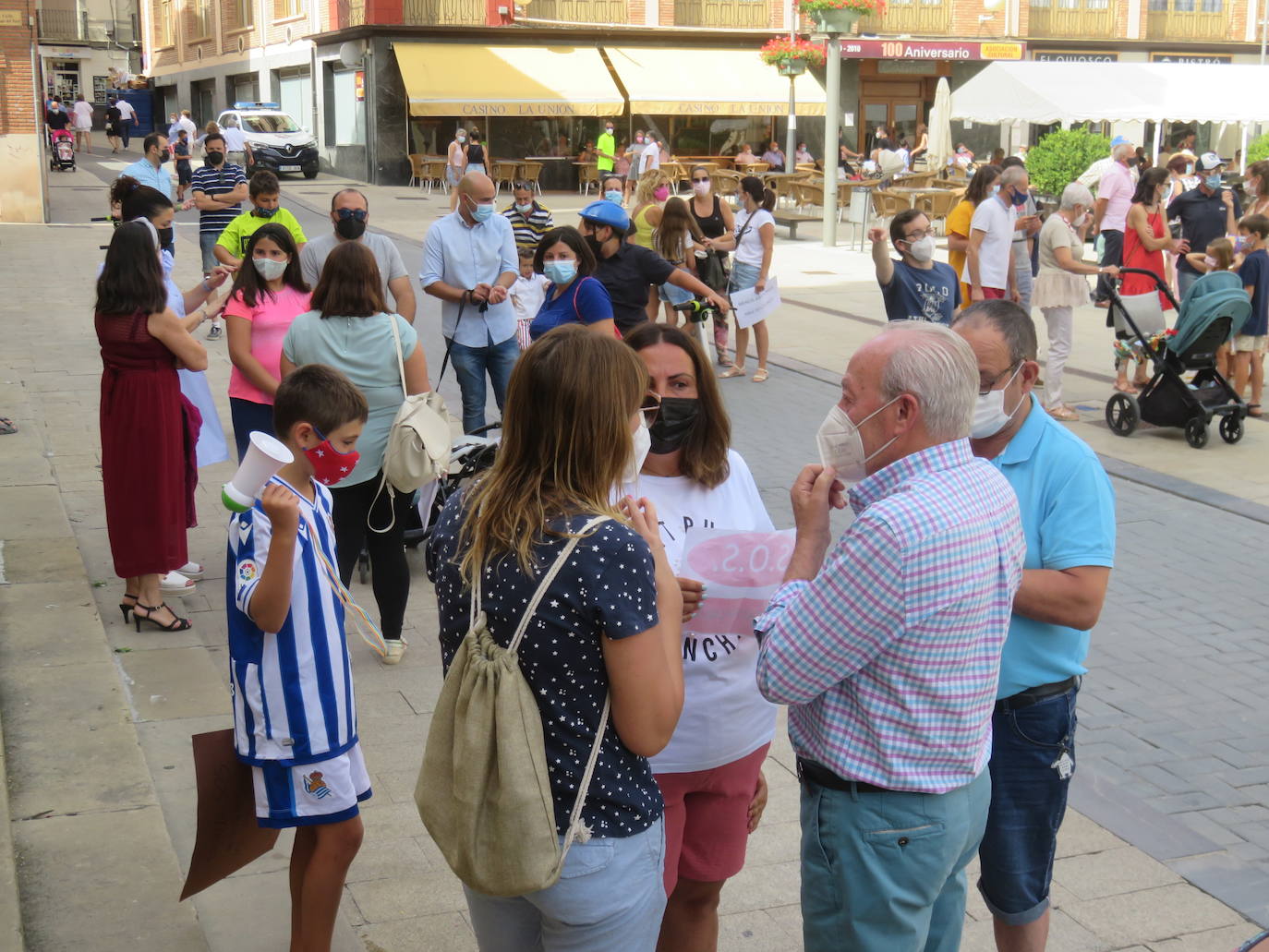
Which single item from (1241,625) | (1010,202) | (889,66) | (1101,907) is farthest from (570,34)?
(1101,907)

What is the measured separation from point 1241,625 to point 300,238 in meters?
5.87

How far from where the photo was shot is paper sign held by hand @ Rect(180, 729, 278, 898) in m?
3.31

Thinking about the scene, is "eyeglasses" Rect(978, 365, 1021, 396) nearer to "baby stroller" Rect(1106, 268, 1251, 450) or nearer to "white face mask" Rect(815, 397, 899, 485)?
"white face mask" Rect(815, 397, 899, 485)

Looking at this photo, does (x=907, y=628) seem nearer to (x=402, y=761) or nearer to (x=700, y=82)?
(x=402, y=761)

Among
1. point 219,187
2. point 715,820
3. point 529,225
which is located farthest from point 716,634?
point 219,187

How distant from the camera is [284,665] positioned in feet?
10.7

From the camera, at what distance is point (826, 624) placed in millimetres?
2342

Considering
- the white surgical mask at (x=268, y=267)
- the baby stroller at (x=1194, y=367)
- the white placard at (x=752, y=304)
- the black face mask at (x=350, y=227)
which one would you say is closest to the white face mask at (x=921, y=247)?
the baby stroller at (x=1194, y=367)

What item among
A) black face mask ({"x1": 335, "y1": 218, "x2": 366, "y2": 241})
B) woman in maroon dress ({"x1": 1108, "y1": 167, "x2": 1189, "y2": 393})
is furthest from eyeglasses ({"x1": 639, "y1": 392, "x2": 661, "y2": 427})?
woman in maroon dress ({"x1": 1108, "y1": 167, "x2": 1189, "y2": 393})

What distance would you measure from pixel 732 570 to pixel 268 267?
394 cm

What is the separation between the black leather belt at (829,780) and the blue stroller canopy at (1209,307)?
7811 millimetres

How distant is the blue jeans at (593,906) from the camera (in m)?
2.35

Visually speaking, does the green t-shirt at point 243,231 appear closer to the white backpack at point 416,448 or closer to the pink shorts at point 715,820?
the white backpack at point 416,448

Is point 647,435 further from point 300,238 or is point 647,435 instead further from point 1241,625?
point 300,238
